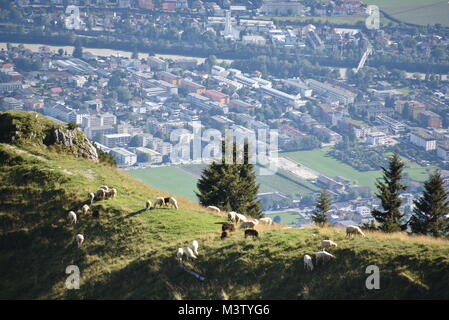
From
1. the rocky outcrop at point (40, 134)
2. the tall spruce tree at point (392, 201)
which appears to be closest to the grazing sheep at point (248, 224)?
the tall spruce tree at point (392, 201)

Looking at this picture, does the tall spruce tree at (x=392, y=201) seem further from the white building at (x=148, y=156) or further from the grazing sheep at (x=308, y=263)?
the white building at (x=148, y=156)

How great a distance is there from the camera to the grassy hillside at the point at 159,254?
23469 millimetres

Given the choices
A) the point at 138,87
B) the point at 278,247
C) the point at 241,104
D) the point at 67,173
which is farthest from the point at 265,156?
the point at 278,247

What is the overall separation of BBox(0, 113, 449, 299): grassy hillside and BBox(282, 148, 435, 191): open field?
81.8 metres

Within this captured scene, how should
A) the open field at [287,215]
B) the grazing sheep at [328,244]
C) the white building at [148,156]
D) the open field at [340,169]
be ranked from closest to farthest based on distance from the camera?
the grazing sheep at [328,244], the open field at [287,215], the open field at [340,169], the white building at [148,156]

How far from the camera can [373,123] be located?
14450 centimetres

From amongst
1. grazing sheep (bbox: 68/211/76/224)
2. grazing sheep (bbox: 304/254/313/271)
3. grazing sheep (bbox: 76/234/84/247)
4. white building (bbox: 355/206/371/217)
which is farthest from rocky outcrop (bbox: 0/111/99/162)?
white building (bbox: 355/206/371/217)

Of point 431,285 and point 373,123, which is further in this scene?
point 373,123

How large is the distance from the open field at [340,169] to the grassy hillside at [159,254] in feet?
268

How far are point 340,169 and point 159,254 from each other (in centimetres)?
9283

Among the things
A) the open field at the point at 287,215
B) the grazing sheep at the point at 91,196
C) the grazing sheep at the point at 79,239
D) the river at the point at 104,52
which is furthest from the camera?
the river at the point at 104,52

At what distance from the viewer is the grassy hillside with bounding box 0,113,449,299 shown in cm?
2347
